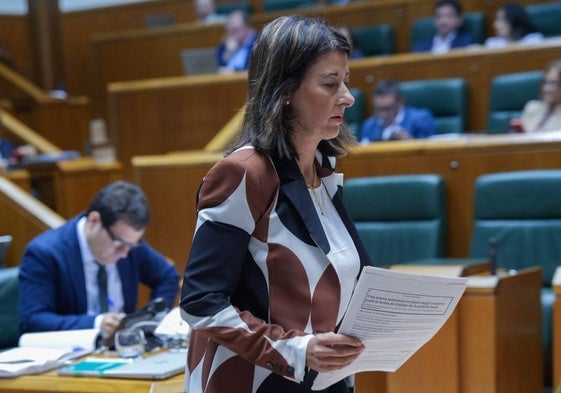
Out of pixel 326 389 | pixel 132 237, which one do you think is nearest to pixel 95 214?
pixel 132 237

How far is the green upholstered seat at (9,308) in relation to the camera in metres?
2.47

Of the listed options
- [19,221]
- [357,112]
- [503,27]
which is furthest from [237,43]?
[19,221]

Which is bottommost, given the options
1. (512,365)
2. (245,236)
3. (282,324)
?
(512,365)

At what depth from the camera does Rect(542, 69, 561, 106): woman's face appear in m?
3.93

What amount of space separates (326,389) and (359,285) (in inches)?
8.5

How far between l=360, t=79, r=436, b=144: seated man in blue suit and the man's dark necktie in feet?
6.22

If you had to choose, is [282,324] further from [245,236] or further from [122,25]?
[122,25]

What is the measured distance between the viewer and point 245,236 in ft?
4.29

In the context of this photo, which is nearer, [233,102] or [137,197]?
[137,197]

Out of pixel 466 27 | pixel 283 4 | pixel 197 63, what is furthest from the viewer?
pixel 283 4

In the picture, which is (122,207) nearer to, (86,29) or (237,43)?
(237,43)

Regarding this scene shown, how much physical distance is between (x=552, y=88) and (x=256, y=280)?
2939 millimetres

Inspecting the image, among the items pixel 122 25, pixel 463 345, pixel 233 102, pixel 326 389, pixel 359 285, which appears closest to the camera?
pixel 359 285

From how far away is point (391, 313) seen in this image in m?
1.34
